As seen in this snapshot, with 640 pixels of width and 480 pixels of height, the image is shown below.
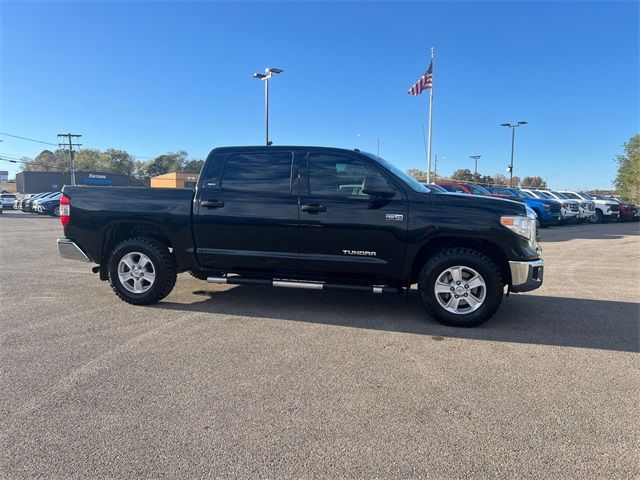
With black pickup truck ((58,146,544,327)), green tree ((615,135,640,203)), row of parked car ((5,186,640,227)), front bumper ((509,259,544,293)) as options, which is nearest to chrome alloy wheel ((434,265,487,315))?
black pickup truck ((58,146,544,327))

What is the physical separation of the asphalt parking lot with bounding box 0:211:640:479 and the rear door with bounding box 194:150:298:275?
0.68m

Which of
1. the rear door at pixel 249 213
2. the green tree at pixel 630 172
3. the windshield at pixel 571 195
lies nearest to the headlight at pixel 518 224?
the rear door at pixel 249 213

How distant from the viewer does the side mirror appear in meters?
4.80

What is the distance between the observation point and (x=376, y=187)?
482cm

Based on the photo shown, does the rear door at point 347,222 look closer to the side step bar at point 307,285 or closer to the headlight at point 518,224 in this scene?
the side step bar at point 307,285

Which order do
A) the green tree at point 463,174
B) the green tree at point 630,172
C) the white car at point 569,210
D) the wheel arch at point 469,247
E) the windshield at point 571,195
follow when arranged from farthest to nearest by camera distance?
the green tree at point 463,174 → the green tree at point 630,172 → the windshield at point 571,195 → the white car at point 569,210 → the wheel arch at point 469,247

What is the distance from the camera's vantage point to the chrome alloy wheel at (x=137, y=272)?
18.4ft

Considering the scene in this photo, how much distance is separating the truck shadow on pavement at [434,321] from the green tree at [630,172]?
1883 inches

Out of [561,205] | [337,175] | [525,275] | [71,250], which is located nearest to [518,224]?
[525,275]

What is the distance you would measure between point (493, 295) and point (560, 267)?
17.0ft

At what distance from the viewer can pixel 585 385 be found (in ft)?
11.5

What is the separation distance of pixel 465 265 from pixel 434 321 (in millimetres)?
776

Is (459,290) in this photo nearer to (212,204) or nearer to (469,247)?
(469,247)

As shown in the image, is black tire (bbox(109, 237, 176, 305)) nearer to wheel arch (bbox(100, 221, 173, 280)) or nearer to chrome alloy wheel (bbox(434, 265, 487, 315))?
wheel arch (bbox(100, 221, 173, 280))
